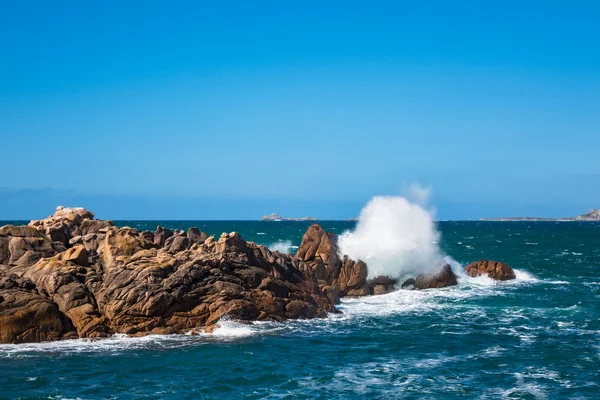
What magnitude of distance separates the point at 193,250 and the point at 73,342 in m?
9.15

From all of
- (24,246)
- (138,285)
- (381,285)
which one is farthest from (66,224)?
(381,285)

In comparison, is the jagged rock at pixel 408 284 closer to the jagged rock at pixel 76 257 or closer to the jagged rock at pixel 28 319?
the jagged rock at pixel 76 257

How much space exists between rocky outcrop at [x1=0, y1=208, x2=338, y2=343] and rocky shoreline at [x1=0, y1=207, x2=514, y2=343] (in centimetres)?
5

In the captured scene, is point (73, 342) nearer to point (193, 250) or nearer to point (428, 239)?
point (193, 250)

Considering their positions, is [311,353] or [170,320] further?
[170,320]

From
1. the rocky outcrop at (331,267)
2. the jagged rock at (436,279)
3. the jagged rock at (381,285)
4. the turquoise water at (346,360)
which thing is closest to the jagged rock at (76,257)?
the turquoise water at (346,360)

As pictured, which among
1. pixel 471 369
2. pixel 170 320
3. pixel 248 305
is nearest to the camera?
pixel 471 369

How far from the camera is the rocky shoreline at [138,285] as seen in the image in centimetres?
2976

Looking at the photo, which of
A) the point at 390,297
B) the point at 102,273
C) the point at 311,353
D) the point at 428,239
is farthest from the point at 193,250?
the point at 428,239

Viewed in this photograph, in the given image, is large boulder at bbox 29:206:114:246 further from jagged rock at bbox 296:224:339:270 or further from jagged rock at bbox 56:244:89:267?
jagged rock at bbox 296:224:339:270

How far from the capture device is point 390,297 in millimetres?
44281

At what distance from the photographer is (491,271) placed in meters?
54.8

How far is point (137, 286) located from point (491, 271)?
34.1 metres

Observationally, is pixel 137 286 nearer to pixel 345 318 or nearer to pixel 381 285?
pixel 345 318
